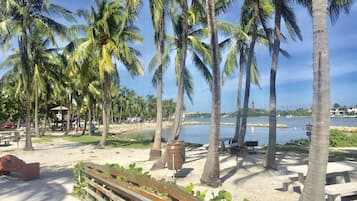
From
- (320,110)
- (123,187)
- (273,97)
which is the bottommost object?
(123,187)

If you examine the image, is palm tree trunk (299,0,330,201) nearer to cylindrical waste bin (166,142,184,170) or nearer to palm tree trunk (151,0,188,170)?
cylindrical waste bin (166,142,184,170)

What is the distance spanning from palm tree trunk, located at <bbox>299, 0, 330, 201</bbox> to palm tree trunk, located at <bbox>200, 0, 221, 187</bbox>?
3337 mm

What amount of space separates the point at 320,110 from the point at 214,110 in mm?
3480

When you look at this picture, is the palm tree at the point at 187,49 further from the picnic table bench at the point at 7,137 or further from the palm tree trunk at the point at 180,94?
the picnic table bench at the point at 7,137

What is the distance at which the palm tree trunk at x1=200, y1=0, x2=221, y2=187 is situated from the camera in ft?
23.7

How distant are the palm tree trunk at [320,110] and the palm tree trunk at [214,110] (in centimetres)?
334

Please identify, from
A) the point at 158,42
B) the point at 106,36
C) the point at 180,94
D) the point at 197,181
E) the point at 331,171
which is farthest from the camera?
the point at 106,36

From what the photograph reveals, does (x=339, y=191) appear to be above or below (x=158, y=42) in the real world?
below

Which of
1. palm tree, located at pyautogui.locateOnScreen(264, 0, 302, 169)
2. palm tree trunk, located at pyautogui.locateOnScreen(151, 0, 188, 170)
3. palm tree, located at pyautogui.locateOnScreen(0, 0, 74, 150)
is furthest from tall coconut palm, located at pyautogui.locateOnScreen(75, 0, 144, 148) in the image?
palm tree, located at pyautogui.locateOnScreen(264, 0, 302, 169)

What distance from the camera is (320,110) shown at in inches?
154

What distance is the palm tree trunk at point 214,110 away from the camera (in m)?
7.21

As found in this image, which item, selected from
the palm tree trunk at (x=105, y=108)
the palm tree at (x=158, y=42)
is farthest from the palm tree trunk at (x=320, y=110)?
the palm tree trunk at (x=105, y=108)

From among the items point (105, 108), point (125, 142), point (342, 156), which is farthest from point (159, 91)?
point (125, 142)

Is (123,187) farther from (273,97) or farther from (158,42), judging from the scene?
(158,42)
